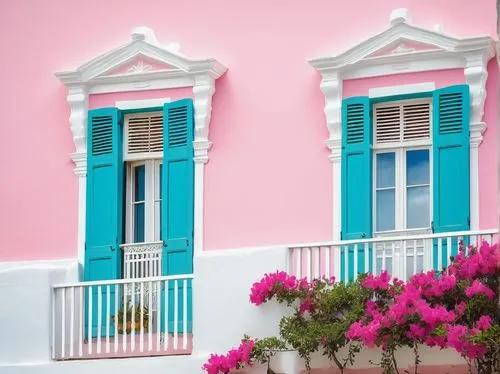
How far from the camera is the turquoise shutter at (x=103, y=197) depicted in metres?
17.3

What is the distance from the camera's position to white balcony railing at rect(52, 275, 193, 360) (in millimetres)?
16000

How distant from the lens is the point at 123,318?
1642 cm

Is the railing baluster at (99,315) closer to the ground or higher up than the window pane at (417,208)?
closer to the ground

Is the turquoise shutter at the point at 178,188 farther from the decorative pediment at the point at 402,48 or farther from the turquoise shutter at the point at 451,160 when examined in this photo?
the turquoise shutter at the point at 451,160

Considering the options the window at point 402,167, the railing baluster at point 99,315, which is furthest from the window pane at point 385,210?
the railing baluster at point 99,315

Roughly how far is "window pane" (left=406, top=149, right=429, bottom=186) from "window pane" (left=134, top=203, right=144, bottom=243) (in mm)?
2981

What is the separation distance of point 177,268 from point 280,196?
1.28m

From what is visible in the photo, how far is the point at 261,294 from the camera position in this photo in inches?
598

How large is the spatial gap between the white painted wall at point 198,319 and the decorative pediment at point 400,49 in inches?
88.0

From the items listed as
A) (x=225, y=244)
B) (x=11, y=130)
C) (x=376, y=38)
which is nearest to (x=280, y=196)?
(x=225, y=244)

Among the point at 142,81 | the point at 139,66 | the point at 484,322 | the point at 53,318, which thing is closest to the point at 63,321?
the point at 53,318

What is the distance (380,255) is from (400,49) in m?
2.16

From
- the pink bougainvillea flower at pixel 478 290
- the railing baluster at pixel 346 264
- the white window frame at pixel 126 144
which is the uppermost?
the white window frame at pixel 126 144

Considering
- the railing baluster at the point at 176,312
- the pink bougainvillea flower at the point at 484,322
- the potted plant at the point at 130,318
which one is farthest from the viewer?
the potted plant at the point at 130,318
